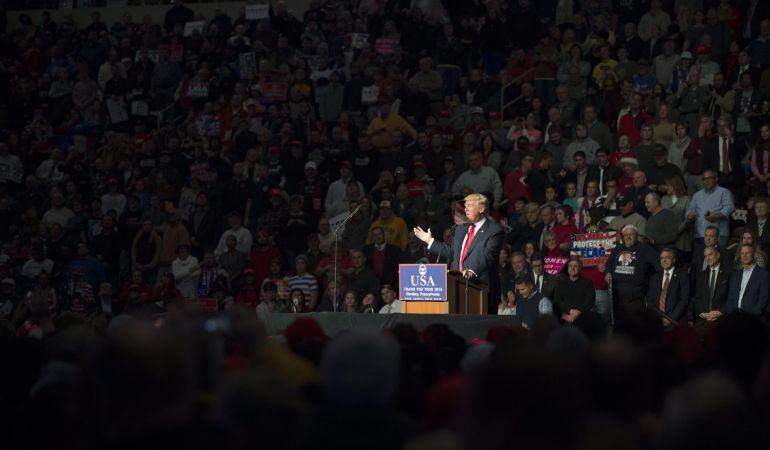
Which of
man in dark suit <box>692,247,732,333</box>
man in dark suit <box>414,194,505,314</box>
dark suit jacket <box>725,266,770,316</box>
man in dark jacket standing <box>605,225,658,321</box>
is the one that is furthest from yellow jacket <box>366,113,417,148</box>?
man in dark suit <box>414,194,505,314</box>

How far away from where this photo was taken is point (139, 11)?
25.0 metres

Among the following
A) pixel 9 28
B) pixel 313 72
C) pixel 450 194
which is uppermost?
pixel 9 28

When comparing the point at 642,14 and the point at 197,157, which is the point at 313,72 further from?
the point at 642,14

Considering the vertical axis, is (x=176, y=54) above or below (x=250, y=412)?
above

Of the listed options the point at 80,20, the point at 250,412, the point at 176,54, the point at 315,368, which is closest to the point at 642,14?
the point at 176,54

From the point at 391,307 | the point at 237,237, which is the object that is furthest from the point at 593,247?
the point at 237,237

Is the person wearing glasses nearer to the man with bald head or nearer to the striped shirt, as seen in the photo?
the man with bald head

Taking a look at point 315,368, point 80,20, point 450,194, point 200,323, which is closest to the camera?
point 200,323

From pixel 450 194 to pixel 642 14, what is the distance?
514 centimetres

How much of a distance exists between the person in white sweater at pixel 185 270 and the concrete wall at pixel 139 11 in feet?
25.9

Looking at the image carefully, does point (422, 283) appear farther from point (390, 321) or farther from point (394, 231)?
point (394, 231)

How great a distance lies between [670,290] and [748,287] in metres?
0.92

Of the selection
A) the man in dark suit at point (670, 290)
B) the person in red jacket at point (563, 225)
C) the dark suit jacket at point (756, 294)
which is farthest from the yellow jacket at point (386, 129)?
the dark suit jacket at point (756, 294)

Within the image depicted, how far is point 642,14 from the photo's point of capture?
746 inches
